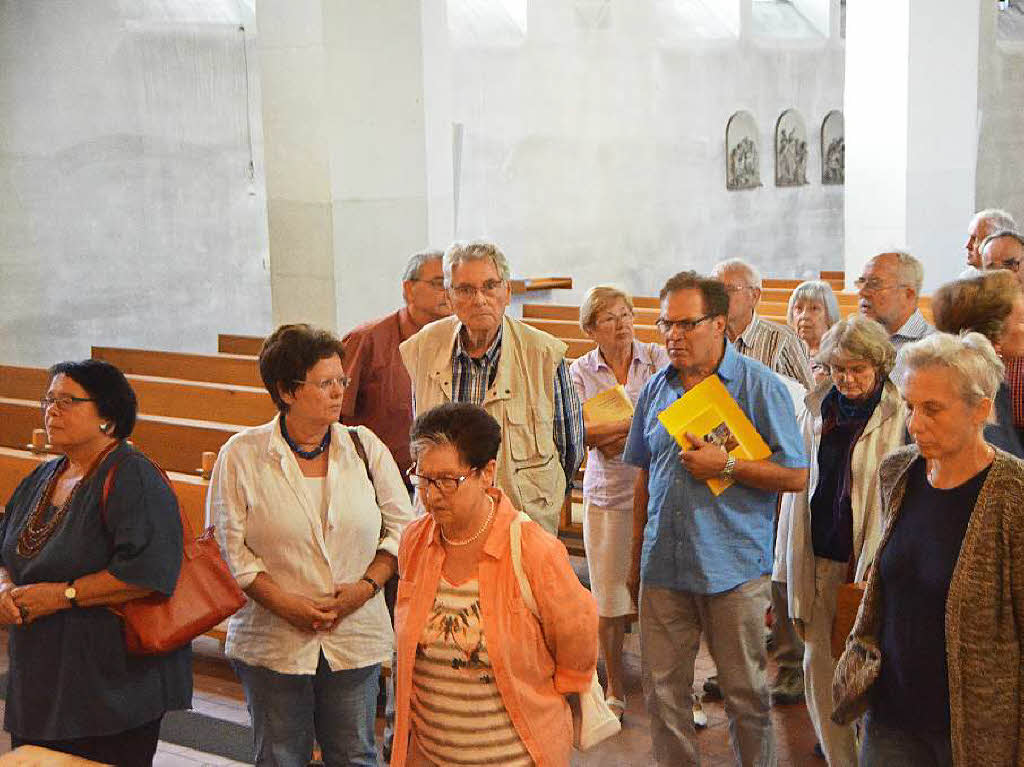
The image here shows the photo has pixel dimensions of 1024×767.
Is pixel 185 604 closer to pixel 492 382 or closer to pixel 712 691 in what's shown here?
pixel 492 382

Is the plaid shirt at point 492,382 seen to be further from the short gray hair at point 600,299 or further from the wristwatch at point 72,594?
the wristwatch at point 72,594

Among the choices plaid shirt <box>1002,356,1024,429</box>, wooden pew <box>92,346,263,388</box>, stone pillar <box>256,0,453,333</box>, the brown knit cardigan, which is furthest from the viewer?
wooden pew <box>92,346,263,388</box>

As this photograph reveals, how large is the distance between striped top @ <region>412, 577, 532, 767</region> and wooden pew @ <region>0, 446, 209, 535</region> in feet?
7.56

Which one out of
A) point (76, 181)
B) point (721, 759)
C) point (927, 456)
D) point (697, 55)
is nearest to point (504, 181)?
point (697, 55)

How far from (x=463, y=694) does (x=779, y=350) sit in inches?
110

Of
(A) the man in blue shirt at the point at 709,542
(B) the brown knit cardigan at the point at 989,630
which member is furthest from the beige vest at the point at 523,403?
(B) the brown knit cardigan at the point at 989,630

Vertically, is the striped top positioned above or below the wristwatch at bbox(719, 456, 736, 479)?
below

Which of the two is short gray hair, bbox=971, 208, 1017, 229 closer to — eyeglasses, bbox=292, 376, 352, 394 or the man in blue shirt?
the man in blue shirt

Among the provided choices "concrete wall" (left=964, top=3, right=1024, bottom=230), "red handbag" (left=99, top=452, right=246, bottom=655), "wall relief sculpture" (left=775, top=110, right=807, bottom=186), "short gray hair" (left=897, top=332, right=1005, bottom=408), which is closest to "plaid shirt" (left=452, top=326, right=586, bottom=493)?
"red handbag" (left=99, top=452, right=246, bottom=655)

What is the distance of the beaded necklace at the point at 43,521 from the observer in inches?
122

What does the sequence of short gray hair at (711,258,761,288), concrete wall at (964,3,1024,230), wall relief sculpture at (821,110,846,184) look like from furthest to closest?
wall relief sculpture at (821,110,846,184) → concrete wall at (964,3,1024,230) → short gray hair at (711,258,761,288)

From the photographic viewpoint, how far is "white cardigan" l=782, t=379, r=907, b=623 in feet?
11.5

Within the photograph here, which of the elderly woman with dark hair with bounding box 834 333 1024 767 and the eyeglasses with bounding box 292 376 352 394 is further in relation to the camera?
the eyeglasses with bounding box 292 376 352 394

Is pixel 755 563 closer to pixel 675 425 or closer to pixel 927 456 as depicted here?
pixel 675 425
